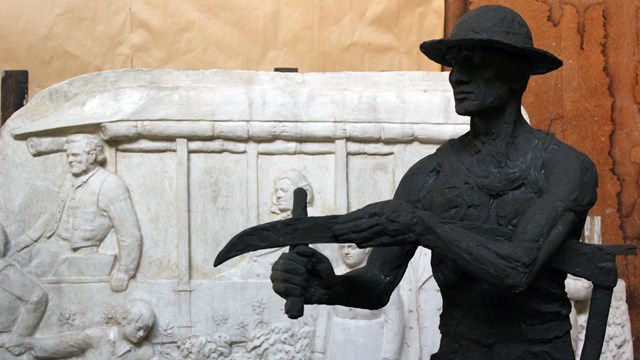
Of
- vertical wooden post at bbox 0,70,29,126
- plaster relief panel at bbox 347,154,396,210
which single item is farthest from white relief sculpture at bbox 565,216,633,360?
vertical wooden post at bbox 0,70,29,126

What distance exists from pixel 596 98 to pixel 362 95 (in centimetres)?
182

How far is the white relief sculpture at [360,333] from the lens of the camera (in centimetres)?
664

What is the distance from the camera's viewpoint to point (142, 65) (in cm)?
784

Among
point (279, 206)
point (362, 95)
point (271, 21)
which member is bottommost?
point (279, 206)

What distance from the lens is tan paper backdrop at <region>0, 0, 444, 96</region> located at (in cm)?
777

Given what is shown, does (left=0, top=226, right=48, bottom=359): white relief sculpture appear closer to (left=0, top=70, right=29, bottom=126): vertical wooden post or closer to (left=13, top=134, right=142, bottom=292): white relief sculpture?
(left=13, top=134, right=142, bottom=292): white relief sculpture

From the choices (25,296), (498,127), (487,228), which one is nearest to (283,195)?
(25,296)

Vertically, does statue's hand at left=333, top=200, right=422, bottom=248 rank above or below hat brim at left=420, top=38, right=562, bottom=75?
below

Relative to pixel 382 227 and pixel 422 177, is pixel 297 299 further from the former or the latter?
pixel 422 177

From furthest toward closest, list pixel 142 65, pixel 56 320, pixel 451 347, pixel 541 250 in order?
pixel 142 65 → pixel 56 320 → pixel 451 347 → pixel 541 250

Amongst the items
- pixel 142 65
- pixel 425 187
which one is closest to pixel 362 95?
pixel 142 65

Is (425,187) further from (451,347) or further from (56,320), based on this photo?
(56,320)

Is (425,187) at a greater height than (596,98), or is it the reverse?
(596,98)

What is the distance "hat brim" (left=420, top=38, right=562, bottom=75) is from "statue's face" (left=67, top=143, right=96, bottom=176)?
322 cm
